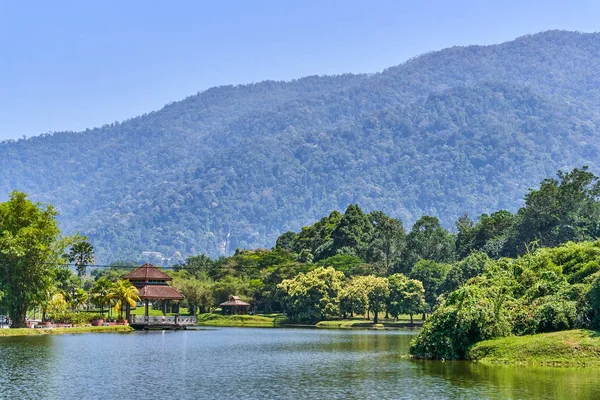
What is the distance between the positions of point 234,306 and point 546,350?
109m

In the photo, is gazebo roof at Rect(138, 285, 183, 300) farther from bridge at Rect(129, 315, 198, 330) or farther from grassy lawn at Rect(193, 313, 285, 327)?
grassy lawn at Rect(193, 313, 285, 327)

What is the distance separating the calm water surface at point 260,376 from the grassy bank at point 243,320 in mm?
69254

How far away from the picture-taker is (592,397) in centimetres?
3741

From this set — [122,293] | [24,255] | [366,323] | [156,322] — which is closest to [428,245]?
[366,323]

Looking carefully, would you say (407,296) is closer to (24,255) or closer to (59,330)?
(59,330)

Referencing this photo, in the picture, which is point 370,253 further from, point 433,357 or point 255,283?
point 433,357

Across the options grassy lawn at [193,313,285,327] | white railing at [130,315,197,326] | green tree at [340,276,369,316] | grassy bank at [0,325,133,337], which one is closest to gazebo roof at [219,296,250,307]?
grassy lawn at [193,313,285,327]

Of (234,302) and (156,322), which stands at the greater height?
(234,302)

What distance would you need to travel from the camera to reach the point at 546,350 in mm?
50250

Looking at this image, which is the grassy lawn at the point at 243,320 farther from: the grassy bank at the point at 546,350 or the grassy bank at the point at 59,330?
the grassy bank at the point at 546,350

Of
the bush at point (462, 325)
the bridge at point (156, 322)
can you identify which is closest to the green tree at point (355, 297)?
the bridge at point (156, 322)

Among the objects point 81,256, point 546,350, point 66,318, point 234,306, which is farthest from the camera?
point 234,306

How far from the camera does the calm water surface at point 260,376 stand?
130ft

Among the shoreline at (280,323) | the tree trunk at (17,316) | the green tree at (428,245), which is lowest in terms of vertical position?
the shoreline at (280,323)
